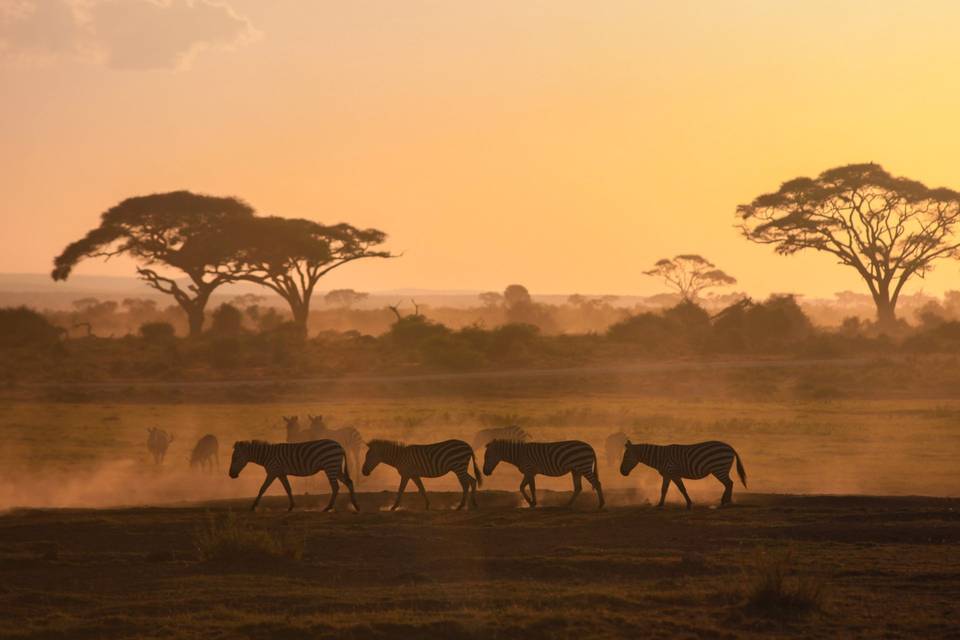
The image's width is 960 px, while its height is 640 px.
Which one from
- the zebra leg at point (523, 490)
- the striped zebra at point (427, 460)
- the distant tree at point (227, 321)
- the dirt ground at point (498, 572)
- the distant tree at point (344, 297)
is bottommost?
the dirt ground at point (498, 572)

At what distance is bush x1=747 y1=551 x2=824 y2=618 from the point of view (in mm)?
12914

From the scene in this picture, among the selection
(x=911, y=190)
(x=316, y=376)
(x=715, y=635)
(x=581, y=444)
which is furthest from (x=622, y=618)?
(x=911, y=190)

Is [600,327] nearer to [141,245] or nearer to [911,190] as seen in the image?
[911,190]

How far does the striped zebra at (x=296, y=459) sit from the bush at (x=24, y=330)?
42.3m

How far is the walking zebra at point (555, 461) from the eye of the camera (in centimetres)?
2073

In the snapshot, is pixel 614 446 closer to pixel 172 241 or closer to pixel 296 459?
pixel 296 459

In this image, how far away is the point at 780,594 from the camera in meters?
13.0

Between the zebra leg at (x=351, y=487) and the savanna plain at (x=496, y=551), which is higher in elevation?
the zebra leg at (x=351, y=487)

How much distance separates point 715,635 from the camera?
12.2 metres

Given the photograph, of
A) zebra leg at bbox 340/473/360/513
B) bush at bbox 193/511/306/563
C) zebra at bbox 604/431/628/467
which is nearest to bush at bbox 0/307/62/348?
zebra at bbox 604/431/628/467

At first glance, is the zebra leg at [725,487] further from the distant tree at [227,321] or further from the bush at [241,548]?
the distant tree at [227,321]

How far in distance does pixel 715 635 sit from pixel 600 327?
3796 inches

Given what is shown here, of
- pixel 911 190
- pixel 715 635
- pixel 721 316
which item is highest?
pixel 911 190

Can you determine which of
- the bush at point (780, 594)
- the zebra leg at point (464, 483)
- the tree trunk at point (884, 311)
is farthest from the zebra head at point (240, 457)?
the tree trunk at point (884, 311)
